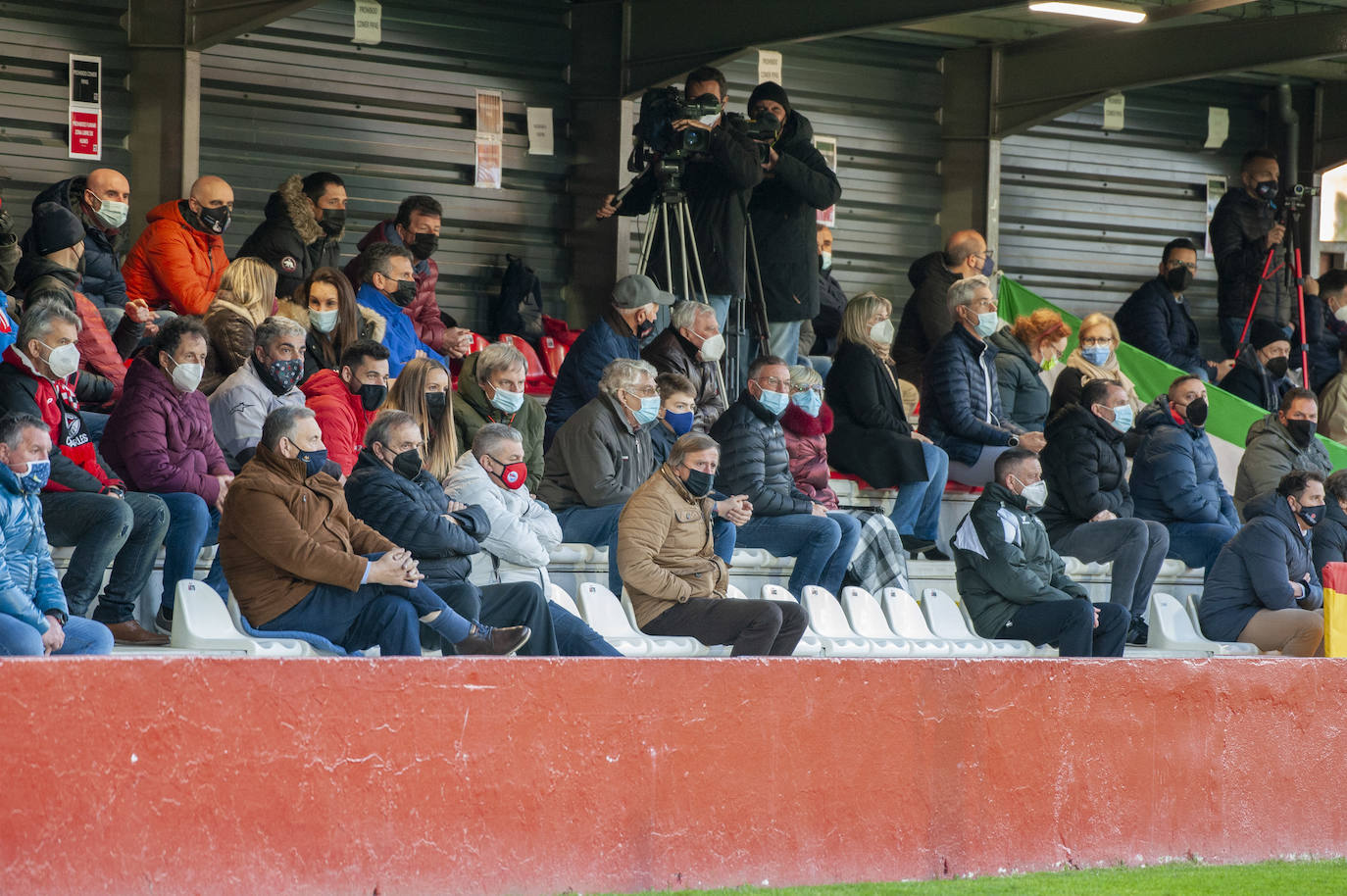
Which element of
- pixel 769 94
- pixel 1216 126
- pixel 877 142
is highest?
pixel 1216 126

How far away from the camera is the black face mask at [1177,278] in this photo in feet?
43.9

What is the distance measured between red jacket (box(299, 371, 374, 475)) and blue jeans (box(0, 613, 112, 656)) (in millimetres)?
1798

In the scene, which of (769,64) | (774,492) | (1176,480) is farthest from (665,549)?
(769,64)

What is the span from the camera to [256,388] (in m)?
7.93

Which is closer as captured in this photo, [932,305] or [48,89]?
[48,89]

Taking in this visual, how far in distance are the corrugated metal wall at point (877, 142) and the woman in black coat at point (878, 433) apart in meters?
3.82

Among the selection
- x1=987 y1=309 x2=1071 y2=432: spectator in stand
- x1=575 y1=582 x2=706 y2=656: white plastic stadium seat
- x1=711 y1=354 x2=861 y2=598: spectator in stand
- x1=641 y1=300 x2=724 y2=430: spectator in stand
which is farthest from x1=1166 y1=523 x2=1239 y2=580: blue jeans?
x1=575 y1=582 x2=706 y2=656: white plastic stadium seat

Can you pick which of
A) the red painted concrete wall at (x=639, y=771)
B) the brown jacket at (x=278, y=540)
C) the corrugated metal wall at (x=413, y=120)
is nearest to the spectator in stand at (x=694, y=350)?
the corrugated metal wall at (x=413, y=120)

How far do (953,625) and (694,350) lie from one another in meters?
2.02

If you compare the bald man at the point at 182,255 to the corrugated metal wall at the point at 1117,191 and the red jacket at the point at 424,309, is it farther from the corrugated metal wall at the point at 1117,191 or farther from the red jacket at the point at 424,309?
the corrugated metal wall at the point at 1117,191

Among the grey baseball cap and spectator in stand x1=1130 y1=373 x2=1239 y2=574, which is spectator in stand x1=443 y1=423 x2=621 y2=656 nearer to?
the grey baseball cap

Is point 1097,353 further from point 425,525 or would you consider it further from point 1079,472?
point 425,525

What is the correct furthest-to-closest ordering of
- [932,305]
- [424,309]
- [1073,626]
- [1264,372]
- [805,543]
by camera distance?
1. [1264,372]
2. [932,305]
3. [424,309]
4. [805,543]
5. [1073,626]

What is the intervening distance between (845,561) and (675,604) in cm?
147
